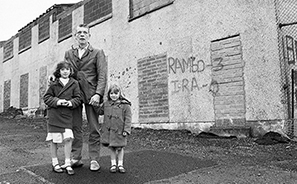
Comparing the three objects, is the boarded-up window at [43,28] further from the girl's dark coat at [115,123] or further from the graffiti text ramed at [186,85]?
the girl's dark coat at [115,123]

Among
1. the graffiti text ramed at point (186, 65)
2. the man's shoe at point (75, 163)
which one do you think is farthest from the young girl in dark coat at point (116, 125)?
the graffiti text ramed at point (186, 65)

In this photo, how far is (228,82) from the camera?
6984mm

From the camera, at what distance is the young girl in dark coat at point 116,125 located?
12.0ft

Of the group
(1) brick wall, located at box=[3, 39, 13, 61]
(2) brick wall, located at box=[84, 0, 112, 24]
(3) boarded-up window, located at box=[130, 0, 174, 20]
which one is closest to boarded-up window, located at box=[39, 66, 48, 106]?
(2) brick wall, located at box=[84, 0, 112, 24]

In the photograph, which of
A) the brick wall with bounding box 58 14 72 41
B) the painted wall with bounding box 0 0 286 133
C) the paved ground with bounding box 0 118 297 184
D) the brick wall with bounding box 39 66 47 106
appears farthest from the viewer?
the brick wall with bounding box 39 66 47 106

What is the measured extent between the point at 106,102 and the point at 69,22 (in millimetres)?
9610

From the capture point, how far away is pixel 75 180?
3.24 meters

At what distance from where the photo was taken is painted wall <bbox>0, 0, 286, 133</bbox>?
661cm

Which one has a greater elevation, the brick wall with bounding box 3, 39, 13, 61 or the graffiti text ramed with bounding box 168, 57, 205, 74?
the brick wall with bounding box 3, 39, 13, 61

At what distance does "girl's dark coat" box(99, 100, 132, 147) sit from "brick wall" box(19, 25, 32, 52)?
13.6 metres

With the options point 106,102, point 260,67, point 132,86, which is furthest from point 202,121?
point 106,102

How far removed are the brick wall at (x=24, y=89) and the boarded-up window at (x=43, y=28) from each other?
93.3 inches

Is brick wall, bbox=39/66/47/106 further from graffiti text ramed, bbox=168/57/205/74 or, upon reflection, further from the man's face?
the man's face

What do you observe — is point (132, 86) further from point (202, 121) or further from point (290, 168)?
point (290, 168)
